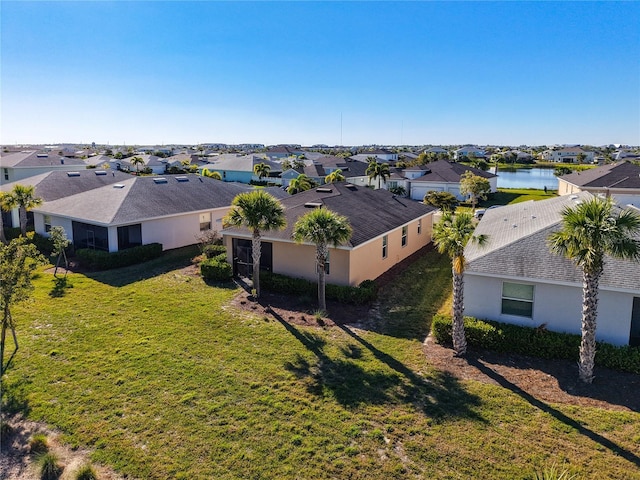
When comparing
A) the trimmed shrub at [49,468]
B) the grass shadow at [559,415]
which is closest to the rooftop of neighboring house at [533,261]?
the grass shadow at [559,415]

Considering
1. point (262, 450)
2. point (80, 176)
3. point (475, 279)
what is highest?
point (80, 176)

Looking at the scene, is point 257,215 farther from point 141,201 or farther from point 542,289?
point 141,201

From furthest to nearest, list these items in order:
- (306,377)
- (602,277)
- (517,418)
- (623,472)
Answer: (602,277) → (306,377) → (517,418) → (623,472)

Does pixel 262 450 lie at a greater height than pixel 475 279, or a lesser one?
lesser

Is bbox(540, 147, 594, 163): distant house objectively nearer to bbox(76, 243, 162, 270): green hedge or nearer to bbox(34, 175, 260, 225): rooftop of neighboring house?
bbox(34, 175, 260, 225): rooftop of neighboring house

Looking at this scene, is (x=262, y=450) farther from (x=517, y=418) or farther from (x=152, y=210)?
(x=152, y=210)

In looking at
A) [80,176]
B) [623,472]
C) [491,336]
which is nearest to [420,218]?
[491,336]

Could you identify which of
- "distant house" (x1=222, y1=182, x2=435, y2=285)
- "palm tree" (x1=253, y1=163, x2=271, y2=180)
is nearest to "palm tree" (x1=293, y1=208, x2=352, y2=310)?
"distant house" (x1=222, y1=182, x2=435, y2=285)

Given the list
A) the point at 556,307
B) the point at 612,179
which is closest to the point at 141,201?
the point at 556,307
